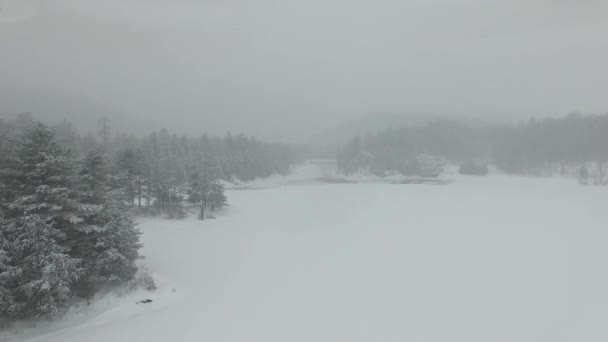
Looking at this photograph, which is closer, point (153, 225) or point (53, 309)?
point (53, 309)

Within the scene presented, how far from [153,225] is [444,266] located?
33.8 meters

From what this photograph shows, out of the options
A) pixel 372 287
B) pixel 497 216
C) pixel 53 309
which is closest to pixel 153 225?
pixel 53 309

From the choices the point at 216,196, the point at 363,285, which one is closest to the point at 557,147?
the point at 216,196

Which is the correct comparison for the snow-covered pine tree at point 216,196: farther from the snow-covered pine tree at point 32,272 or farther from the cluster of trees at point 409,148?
the cluster of trees at point 409,148

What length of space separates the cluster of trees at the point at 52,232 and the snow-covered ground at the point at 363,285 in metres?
1.60

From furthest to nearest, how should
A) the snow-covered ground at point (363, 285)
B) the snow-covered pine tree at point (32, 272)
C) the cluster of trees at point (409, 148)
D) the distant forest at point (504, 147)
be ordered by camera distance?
the cluster of trees at point (409, 148), the distant forest at point (504, 147), the snow-covered ground at point (363, 285), the snow-covered pine tree at point (32, 272)

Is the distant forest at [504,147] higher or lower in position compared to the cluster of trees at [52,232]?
higher

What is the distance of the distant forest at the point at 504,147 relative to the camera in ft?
362

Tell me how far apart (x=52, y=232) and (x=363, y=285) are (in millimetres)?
17498

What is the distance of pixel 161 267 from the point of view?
896 inches

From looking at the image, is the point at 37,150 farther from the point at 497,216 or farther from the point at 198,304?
the point at 497,216

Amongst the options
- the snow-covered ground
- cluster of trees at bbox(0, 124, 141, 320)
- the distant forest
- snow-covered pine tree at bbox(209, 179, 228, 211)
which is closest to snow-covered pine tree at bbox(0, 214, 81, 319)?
cluster of trees at bbox(0, 124, 141, 320)

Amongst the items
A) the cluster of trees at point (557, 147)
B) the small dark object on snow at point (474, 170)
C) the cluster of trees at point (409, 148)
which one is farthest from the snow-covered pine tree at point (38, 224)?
the cluster of trees at point (557, 147)

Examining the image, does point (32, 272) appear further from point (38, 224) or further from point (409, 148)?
point (409, 148)
